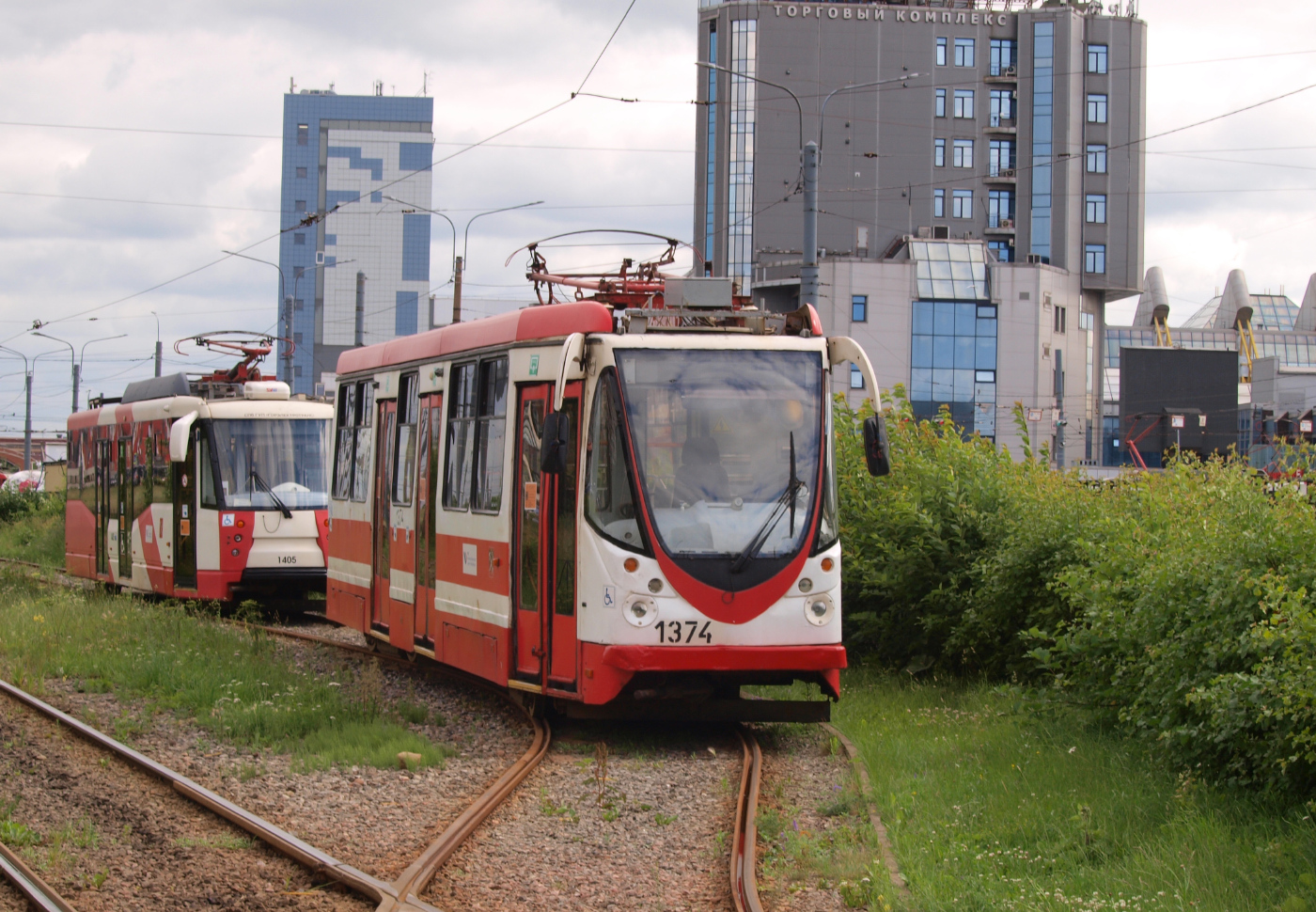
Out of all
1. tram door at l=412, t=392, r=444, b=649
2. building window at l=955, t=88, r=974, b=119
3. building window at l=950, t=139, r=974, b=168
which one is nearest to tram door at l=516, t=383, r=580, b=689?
tram door at l=412, t=392, r=444, b=649

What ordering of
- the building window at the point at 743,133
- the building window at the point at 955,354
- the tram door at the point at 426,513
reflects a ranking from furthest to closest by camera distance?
the building window at the point at 743,133
the building window at the point at 955,354
the tram door at the point at 426,513

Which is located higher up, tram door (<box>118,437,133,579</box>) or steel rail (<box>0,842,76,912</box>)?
tram door (<box>118,437,133,579</box>)

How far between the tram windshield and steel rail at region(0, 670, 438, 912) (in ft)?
10.8

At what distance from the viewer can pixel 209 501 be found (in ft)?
62.7

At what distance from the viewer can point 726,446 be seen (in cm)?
980

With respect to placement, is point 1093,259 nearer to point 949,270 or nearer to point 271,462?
point 949,270

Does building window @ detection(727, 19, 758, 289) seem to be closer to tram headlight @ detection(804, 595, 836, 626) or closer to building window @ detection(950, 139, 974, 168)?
building window @ detection(950, 139, 974, 168)

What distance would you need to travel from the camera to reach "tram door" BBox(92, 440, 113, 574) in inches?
924

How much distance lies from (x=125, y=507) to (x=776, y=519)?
1567cm

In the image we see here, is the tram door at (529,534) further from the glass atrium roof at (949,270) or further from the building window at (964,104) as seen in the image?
the building window at (964,104)

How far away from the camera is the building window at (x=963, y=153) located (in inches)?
3137

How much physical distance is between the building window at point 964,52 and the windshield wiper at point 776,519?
74.9 meters

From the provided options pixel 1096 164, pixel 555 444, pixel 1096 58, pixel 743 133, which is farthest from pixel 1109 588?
pixel 1096 58

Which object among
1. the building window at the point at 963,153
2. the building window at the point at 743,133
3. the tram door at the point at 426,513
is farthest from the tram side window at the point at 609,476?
the building window at the point at 963,153
